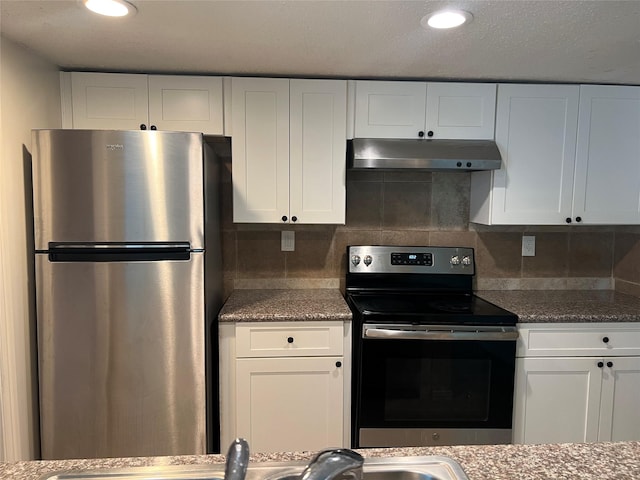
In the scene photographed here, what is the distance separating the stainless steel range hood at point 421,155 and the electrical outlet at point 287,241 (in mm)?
629

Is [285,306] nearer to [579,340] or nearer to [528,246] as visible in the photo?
[579,340]

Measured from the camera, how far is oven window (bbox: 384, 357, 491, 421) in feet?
6.89

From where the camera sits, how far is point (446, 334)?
2068 mm

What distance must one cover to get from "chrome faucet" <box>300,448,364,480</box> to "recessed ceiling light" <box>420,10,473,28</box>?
145 centimetres

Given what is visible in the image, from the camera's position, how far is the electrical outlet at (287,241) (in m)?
2.63

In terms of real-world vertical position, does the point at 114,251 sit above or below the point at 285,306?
above

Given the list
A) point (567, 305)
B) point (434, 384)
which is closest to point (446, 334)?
point (434, 384)

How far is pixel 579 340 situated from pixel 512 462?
1.60 m

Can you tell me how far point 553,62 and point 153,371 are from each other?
2340mm

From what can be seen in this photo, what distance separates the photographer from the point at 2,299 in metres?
1.70

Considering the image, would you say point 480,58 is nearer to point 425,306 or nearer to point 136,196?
point 425,306

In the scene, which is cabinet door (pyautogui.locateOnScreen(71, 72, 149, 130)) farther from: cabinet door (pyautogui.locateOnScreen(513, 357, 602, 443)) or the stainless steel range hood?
cabinet door (pyautogui.locateOnScreen(513, 357, 602, 443))

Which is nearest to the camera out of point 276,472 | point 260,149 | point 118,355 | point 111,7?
point 276,472

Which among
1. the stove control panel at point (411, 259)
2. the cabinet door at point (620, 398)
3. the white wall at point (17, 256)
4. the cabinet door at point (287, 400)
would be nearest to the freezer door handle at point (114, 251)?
the white wall at point (17, 256)
